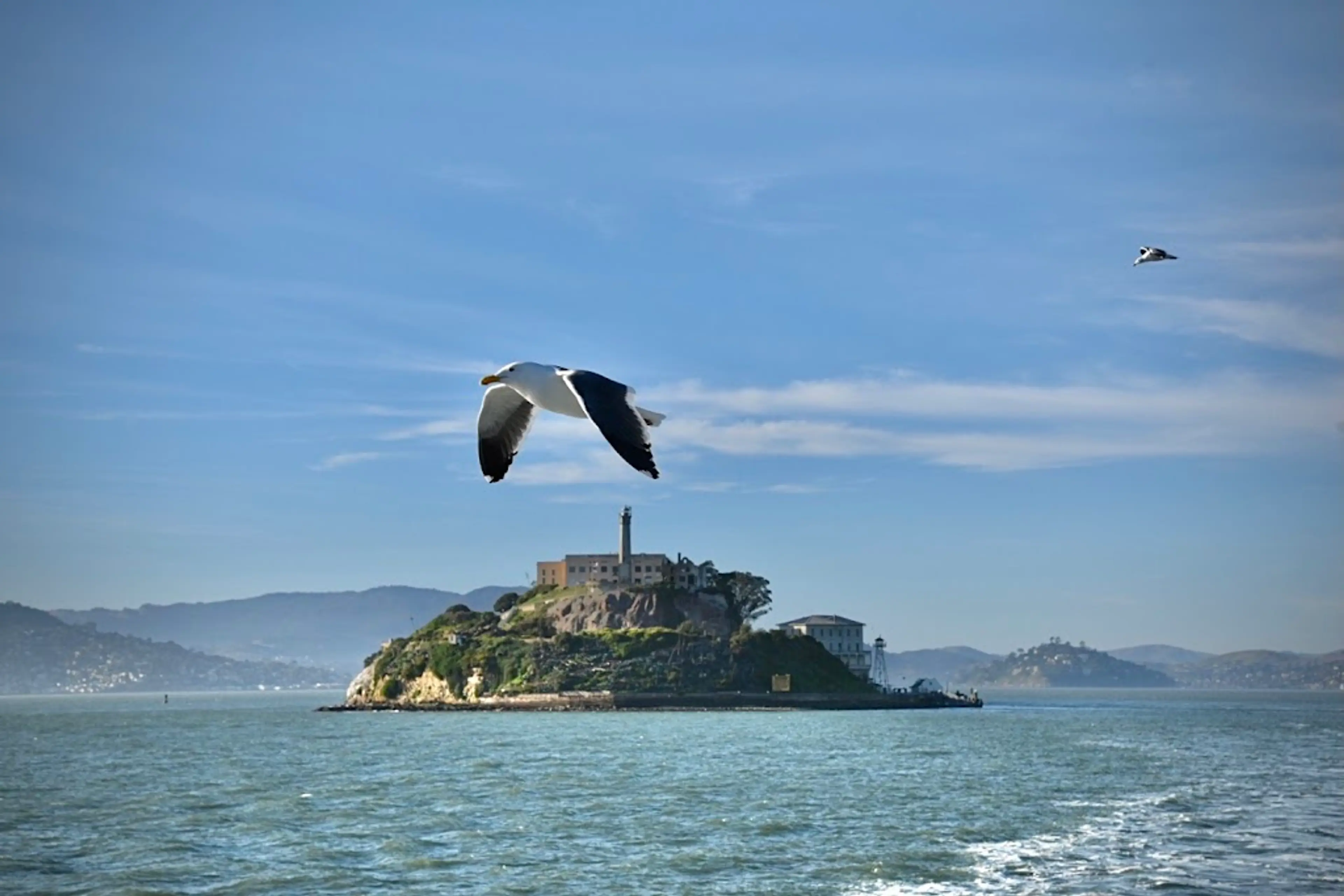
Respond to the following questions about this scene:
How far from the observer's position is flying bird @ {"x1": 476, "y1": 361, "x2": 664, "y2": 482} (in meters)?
13.9

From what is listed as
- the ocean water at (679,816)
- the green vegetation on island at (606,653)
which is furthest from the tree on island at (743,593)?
the ocean water at (679,816)

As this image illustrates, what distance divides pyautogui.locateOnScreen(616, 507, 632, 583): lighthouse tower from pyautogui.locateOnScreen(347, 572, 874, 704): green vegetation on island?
4.32 m

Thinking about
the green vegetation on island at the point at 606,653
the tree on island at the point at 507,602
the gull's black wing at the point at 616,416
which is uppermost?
the tree on island at the point at 507,602

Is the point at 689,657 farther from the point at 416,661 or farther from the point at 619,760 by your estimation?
the point at 619,760

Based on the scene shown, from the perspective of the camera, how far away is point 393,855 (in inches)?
1352

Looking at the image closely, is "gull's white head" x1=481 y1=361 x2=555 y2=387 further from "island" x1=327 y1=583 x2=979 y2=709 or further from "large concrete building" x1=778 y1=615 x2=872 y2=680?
"large concrete building" x1=778 y1=615 x2=872 y2=680

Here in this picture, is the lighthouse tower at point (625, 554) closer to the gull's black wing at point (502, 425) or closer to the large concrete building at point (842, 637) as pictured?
the large concrete building at point (842, 637)

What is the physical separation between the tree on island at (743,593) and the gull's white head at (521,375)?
450 ft

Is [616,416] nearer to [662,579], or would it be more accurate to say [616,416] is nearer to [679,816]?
[679,816]

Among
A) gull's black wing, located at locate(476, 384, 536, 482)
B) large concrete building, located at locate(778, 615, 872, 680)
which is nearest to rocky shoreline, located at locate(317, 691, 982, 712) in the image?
large concrete building, located at locate(778, 615, 872, 680)

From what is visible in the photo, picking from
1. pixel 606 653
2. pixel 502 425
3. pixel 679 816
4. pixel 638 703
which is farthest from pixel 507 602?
pixel 502 425

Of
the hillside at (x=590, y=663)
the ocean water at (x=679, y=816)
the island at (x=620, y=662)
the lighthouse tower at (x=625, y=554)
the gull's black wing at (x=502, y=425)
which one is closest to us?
the gull's black wing at (x=502, y=425)

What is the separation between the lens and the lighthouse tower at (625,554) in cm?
15488

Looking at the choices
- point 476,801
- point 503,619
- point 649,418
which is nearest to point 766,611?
point 503,619
